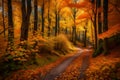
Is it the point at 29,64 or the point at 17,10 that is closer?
the point at 29,64

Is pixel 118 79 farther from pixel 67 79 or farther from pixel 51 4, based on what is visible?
pixel 51 4

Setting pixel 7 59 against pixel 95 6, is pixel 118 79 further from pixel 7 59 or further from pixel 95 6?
pixel 95 6

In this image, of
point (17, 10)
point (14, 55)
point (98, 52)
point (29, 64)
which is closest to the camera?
point (14, 55)

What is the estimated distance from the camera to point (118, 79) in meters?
9.43

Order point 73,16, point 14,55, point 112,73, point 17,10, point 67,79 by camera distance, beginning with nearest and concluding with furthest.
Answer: point 112,73
point 67,79
point 14,55
point 17,10
point 73,16

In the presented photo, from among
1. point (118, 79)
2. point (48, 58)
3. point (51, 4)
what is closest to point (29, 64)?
point (48, 58)

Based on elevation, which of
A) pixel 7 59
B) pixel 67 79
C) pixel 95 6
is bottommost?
pixel 67 79

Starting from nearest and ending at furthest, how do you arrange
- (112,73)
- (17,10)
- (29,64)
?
(112,73), (29,64), (17,10)

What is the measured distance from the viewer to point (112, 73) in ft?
33.6

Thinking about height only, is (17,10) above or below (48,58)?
above

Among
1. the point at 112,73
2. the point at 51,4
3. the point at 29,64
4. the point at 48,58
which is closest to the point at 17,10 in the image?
the point at 51,4

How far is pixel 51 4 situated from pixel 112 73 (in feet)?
76.2

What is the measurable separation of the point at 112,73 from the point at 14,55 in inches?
286

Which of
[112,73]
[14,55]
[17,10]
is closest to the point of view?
[112,73]
